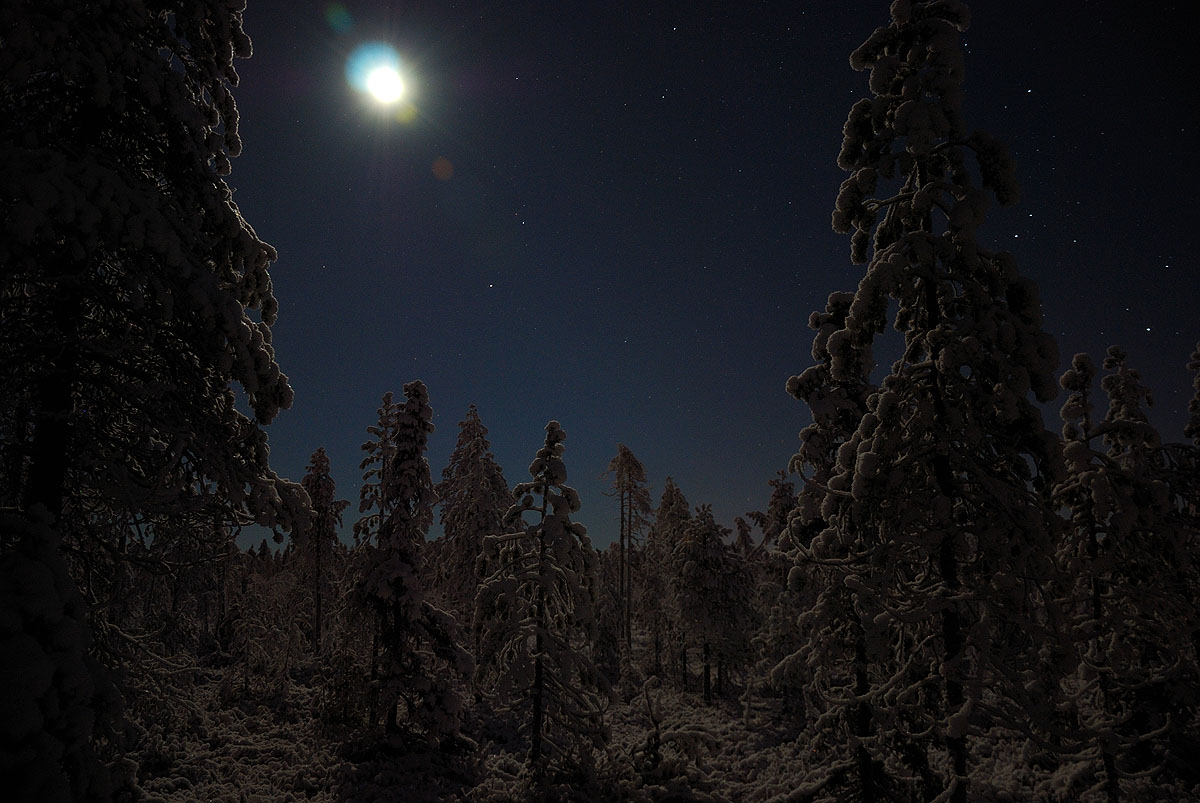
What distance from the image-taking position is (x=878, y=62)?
25.7ft

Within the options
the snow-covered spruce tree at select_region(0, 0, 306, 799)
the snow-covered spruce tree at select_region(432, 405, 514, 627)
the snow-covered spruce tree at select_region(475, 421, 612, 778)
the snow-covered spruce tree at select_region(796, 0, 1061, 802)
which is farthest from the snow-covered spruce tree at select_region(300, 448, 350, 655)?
the snow-covered spruce tree at select_region(796, 0, 1061, 802)

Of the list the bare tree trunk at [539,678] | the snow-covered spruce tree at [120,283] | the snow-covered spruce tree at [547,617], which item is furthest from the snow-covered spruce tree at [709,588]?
the snow-covered spruce tree at [120,283]

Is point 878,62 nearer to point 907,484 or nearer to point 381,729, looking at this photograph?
point 907,484

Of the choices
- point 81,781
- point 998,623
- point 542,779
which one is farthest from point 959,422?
point 542,779

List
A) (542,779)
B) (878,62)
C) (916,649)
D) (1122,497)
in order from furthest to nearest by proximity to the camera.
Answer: (542,779) < (1122,497) < (878,62) < (916,649)

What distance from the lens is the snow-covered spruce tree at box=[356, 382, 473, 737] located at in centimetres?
1742

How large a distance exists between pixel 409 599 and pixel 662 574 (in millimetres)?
21974

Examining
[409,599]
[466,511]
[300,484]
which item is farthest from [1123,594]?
[466,511]

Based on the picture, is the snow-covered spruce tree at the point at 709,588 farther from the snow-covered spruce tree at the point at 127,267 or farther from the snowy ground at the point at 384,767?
the snow-covered spruce tree at the point at 127,267

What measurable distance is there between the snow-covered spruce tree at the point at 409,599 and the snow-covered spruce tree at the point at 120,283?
11463 millimetres

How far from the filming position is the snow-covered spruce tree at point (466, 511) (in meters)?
27.1

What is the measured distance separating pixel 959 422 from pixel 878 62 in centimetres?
552

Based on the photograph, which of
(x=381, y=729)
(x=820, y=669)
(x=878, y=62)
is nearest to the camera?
(x=878, y=62)

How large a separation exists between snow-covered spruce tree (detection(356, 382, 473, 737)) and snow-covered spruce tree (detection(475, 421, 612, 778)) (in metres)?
2.44
